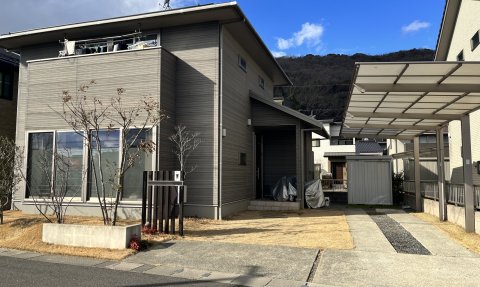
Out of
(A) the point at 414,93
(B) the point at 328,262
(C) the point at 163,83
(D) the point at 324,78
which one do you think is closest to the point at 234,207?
(C) the point at 163,83

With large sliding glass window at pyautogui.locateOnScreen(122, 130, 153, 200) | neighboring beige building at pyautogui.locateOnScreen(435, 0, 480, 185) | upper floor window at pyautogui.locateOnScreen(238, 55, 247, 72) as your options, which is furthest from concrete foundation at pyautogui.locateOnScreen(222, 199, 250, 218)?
neighboring beige building at pyautogui.locateOnScreen(435, 0, 480, 185)

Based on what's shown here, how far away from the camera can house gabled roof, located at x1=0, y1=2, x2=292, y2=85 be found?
12.1 meters

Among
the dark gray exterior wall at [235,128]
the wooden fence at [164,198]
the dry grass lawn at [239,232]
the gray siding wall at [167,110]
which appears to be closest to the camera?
the dry grass lawn at [239,232]

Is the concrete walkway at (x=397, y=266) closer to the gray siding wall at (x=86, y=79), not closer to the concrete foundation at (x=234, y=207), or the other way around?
the concrete foundation at (x=234, y=207)

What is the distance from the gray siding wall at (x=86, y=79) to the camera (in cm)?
1204

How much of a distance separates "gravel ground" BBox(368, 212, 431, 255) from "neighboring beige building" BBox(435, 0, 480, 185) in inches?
205

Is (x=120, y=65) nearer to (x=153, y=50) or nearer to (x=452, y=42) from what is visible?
(x=153, y=50)

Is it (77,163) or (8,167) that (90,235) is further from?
(8,167)

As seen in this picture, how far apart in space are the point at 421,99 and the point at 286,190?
7.36 m

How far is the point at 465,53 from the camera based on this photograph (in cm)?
1584

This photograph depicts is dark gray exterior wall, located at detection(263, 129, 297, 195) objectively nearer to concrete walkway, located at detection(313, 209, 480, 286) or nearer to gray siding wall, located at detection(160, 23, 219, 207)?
gray siding wall, located at detection(160, 23, 219, 207)

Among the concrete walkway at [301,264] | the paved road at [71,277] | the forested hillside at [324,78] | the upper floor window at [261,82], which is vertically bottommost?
the paved road at [71,277]

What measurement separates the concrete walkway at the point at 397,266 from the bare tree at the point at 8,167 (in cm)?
934

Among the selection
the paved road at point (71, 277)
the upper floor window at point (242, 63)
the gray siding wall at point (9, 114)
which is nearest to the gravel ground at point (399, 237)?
the paved road at point (71, 277)
